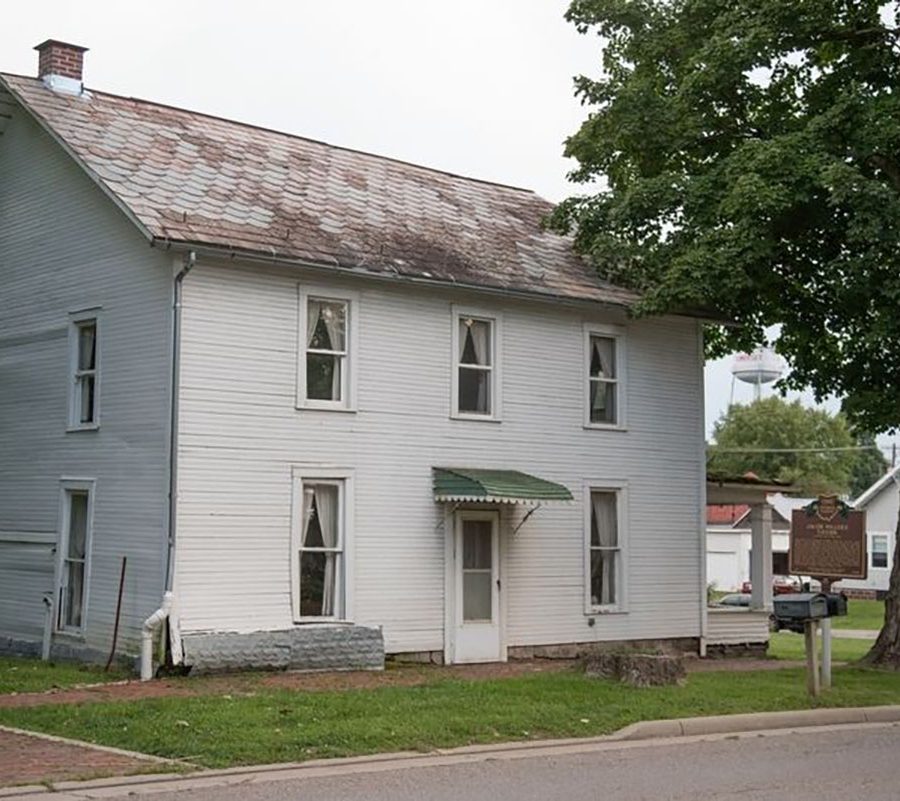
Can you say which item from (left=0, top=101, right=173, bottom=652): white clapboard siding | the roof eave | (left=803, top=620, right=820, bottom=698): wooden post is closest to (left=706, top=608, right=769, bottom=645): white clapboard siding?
(left=803, top=620, right=820, bottom=698): wooden post

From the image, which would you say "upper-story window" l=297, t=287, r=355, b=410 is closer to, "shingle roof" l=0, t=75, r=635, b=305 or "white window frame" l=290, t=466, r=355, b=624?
"shingle roof" l=0, t=75, r=635, b=305

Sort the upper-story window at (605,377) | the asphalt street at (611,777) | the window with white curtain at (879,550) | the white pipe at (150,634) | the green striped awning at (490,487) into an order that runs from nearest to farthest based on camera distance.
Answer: the asphalt street at (611,777), the white pipe at (150,634), the green striped awning at (490,487), the upper-story window at (605,377), the window with white curtain at (879,550)

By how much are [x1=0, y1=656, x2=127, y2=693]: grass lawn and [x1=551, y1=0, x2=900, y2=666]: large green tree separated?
10174 millimetres

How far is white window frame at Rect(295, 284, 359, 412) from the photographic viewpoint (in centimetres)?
2081

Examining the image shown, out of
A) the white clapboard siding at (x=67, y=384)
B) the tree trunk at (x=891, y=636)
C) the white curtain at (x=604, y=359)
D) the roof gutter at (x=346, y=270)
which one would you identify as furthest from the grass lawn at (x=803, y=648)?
the white clapboard siding at (x=67, y=384)

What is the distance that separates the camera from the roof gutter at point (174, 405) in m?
19.2

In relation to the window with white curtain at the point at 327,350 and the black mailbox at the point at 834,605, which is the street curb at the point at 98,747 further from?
the black mailbox at the point at 834,605

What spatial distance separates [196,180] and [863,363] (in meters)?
11.2

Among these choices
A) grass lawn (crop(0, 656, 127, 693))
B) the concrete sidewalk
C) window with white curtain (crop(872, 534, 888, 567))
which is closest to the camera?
grass lawn (crop(0, 656, 127, 693))

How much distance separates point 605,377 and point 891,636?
6.28 meters

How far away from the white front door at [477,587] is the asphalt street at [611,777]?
778 centimetres

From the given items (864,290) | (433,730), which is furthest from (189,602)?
(864,290)

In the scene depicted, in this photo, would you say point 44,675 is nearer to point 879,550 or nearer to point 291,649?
point 291,649

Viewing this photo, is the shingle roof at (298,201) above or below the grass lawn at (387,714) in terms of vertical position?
above
